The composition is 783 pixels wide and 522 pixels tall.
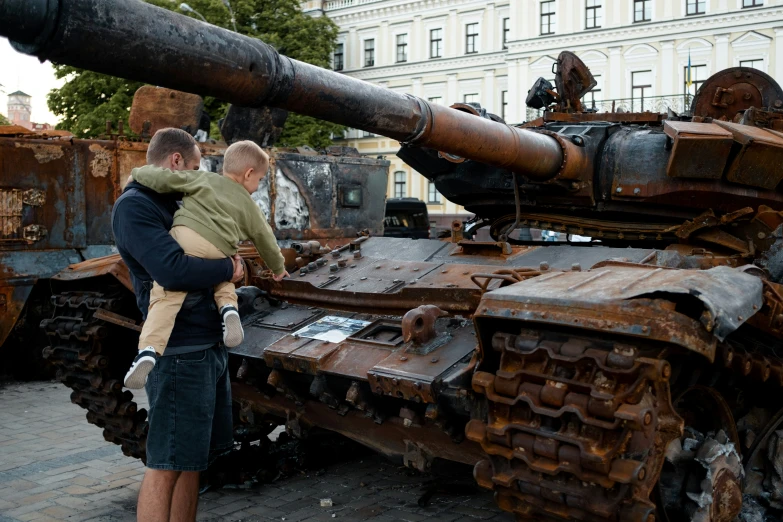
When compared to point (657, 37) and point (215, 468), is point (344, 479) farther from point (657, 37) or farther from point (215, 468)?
point (657, 37)

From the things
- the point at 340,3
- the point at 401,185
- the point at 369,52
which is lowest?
the point at 401,185

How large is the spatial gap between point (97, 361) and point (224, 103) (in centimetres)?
2446

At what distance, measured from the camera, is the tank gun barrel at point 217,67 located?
10.1ft

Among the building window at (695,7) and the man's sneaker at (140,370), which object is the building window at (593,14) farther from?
the man's sneaker at (140,370)

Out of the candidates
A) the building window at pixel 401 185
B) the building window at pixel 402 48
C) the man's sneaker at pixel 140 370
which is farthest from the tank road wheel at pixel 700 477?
the building window at pixel 402 48

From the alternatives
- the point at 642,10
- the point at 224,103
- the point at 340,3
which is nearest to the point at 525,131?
the point at 224,103

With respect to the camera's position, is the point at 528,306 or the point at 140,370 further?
the point at 140,370

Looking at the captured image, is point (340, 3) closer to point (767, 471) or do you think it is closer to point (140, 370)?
point (767, 471)

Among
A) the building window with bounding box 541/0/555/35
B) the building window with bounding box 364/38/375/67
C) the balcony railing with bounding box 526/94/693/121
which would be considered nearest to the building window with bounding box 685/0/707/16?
the balcony railing with bounding box 526/94/693/121

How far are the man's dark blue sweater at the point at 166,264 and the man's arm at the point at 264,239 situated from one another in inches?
10.3

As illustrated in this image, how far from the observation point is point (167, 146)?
4.34 meters

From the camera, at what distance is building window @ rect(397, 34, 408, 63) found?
36.8m

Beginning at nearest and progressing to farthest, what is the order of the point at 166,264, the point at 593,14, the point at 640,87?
the point at 166,264 < the point at 640,87 < the point at 593,14

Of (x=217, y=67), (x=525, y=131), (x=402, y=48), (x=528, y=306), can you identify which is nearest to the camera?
(x=217, y=67)
